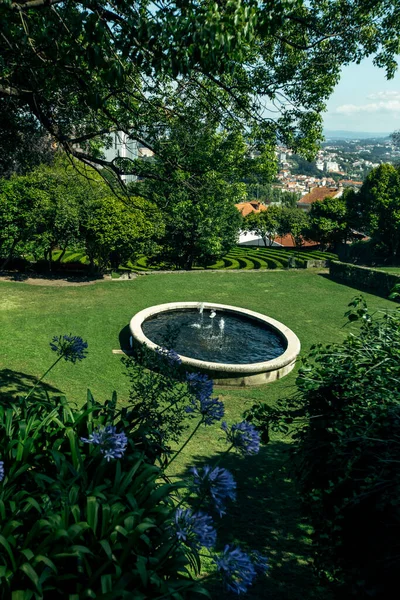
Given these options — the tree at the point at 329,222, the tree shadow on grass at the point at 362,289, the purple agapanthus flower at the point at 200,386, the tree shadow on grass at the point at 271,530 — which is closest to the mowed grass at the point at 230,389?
the tree shadow on grass at the point at 271,530

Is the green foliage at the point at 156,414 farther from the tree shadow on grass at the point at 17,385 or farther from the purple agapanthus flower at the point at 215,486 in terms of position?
the tree shadow on grass at the point at 17,385

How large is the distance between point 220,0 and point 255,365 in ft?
25.2

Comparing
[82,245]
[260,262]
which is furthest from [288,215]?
[82,245]

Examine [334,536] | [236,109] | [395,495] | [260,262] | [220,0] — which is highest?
[220,0]

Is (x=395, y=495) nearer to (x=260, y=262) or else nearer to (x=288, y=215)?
(x=260, y=262)

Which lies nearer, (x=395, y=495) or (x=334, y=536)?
(x=395, y=495)

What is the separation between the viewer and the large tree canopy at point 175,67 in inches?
190

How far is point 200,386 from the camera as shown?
158 inches

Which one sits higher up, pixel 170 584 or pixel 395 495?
pixel 395 495

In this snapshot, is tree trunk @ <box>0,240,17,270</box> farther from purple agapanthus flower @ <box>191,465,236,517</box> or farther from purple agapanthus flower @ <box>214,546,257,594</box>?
purple agapanthus flower @ <box>214,546,257,594</box>

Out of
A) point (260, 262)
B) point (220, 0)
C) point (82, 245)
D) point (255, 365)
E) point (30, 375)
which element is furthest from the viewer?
point (260, 262)

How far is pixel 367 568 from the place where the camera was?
3379 millimetres

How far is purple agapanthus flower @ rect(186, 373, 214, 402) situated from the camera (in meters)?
3.86

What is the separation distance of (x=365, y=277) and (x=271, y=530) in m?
17.6
